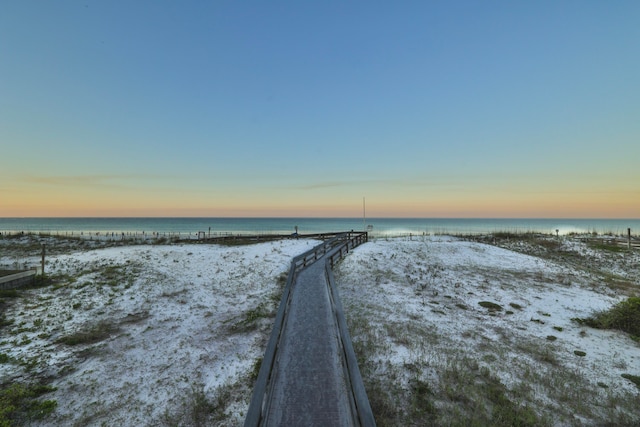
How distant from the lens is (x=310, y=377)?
18.9ft

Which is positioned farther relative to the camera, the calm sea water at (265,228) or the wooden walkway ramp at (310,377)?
the calm sea water at (265,228)

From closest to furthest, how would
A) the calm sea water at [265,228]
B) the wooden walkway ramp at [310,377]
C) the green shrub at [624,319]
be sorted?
1. the wooden walkway ramp at [310,377]
2. the green shrub at [624,319]
3. the calm sea water at [265,228]

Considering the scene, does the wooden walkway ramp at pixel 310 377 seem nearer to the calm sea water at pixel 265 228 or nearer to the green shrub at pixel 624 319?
the green shrub at pixel 624 319

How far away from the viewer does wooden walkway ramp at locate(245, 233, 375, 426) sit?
4562 millimetres

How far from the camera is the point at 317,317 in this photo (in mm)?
9062

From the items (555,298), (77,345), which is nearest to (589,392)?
(555,298)

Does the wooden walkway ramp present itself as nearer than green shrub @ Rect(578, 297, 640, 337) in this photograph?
Yes

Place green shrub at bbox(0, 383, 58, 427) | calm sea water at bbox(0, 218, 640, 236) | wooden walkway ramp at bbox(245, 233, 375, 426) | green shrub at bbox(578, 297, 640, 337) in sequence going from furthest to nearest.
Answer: calm sea water at bbox(0, 218, 640, 236)
green shrub at bbox(578, 297, 640, 337)
green shrub at bbox(0, 383, 58, 427)
wooden walkway ramp at bbox(245, 233, 375, 426)

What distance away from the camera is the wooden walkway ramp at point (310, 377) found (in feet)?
15.0

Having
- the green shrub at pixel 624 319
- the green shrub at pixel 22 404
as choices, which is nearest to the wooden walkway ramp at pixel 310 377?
the green shrub at pixel 22 404

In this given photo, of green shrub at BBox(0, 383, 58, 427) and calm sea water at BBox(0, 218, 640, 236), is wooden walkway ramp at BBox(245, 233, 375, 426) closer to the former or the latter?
green shrub at BBox(0, 383, 58, 427)

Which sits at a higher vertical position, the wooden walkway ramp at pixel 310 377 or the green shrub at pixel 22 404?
the wooden walkway ramp at pixel 310 377

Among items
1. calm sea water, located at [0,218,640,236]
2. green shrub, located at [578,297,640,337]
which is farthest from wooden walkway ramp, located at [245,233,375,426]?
calm sea water, located at [0,218,640,236]

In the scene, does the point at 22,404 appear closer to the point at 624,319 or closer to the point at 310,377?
the point at 310,377
